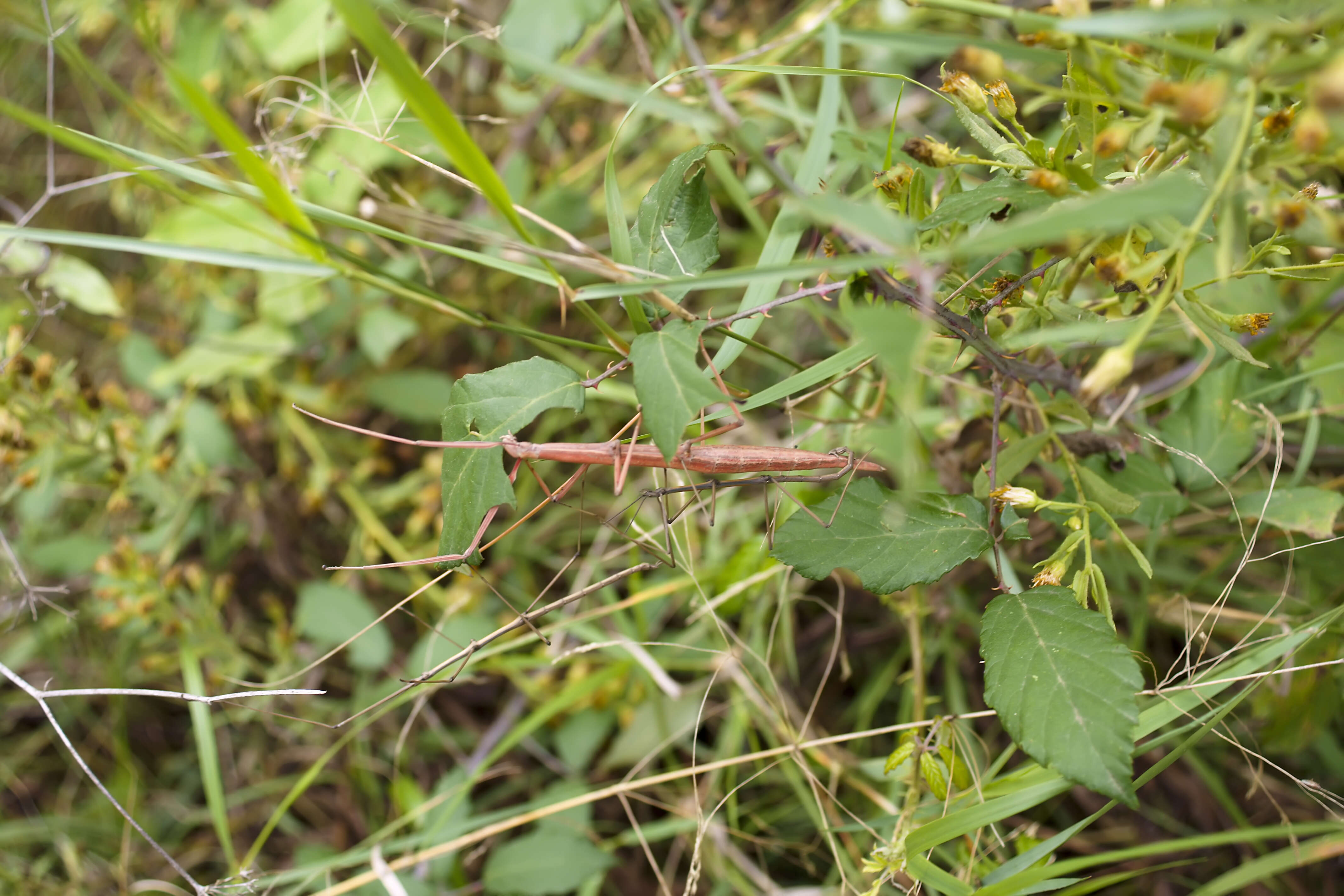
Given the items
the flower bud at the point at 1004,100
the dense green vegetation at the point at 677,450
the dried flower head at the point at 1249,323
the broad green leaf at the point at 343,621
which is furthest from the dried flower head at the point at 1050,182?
the broad green leaf at the point at 343,621

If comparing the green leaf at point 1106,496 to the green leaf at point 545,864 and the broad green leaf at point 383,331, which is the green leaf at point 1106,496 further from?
the broad green leaf at point 383,331

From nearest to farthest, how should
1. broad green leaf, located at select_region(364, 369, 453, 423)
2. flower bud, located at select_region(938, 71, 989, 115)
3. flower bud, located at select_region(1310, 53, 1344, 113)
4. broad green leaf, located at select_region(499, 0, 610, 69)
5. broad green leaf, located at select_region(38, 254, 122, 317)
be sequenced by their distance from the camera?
flower bud, located at select_region(1310, 53, 1344, 113), flower bud, located at select_region(938, 71, 989, 115), broad green leaf, located at select_region(499, 0, 610, 69), broad green leaf, located at select_region(38, 254, 122, 317), broad green leaf, located at select_region(364, 369, 453, 423)

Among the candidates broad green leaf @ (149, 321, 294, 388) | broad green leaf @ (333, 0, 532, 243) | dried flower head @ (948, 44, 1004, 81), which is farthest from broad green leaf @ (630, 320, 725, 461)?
broad green leaf @ (149, 321, 294, 388)

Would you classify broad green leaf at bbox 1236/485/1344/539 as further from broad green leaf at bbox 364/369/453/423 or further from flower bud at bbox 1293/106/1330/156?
broad green leaf at bbox 364/369/453/423

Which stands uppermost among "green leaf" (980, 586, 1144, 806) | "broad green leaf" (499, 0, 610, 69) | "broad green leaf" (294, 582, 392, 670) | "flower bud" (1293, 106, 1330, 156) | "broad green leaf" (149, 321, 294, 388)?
"broad green leaf" (499, 0, 610, 69)

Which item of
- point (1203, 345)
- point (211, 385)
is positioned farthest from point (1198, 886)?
point (211, 385)
